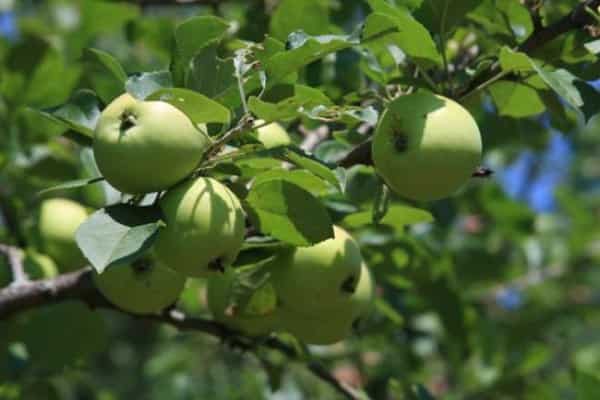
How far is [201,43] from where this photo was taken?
1.19m

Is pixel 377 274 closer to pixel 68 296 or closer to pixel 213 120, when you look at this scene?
pixel 68 296

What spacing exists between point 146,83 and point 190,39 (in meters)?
0.10

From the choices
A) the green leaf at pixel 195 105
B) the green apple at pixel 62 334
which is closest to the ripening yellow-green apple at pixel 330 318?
the green leaf at pixel 195 105

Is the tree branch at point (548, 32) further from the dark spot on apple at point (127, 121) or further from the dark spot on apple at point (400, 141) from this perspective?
the dark spot on apple at point (127, 121)

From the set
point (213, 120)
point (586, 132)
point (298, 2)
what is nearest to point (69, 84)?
point (298, 2)

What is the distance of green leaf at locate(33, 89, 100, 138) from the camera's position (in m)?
1.19

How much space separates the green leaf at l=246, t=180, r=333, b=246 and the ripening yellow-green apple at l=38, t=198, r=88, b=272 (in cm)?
68

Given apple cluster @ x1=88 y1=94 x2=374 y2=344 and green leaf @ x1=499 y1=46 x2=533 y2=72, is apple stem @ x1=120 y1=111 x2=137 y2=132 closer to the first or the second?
apple cluster @ x1=88 y1=94 x2=374 y2=344

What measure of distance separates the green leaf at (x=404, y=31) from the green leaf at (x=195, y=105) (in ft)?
0.65

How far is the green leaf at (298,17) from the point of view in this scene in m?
1.75

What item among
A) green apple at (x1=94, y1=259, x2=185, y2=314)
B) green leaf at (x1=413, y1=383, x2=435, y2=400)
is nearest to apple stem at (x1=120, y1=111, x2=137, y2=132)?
green apple at (x1=94, y1=259, x2=185, y2=314)

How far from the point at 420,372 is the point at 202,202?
158 centimetres

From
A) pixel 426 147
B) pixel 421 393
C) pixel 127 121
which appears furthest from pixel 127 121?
pixel 421 393

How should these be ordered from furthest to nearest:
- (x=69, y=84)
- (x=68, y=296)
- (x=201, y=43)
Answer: (x=69, y=84) → (x=68, y=296) → (x=201, y=43)
